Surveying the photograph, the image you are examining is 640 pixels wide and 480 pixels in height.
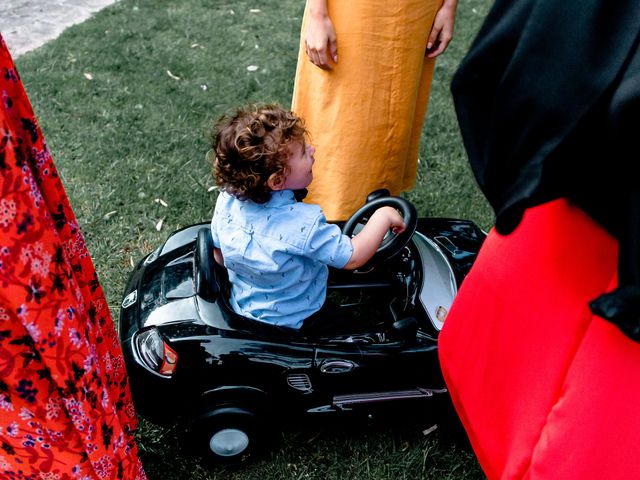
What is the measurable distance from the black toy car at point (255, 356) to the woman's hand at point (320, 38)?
51cm

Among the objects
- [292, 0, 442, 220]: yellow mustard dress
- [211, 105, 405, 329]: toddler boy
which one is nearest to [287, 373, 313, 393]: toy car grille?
[211, 105, 405, 329]: toddler boy

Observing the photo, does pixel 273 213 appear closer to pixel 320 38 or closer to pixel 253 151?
pixel 253 151

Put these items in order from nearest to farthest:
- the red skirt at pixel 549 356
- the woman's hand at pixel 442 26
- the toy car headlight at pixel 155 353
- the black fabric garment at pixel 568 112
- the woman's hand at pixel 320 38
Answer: the black fabric garment at pixel 568 112
the red skirt at pixel 549 356
the toy car headlight at pixel 155 353
the woman's hand at pixel 320 38
the woman's hand at pixel 442 26

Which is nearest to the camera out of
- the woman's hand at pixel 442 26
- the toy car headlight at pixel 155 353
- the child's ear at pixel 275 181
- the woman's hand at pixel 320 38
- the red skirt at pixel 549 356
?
the red skirt at pixel 549 356

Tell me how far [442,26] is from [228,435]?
1.58 metres

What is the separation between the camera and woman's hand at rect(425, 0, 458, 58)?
228 cm

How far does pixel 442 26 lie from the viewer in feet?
7.52

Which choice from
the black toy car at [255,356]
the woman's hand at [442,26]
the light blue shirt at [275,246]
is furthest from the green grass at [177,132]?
the woman's hand at [442,26]

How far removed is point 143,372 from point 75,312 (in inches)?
20.9

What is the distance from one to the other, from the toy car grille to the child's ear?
22.7 inches

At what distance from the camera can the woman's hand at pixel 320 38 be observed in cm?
214

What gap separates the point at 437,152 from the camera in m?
3.89

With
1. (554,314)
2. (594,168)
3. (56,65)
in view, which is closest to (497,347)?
(554,314)

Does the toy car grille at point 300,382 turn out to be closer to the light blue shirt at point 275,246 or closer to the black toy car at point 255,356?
the black toy car at point 255,356
